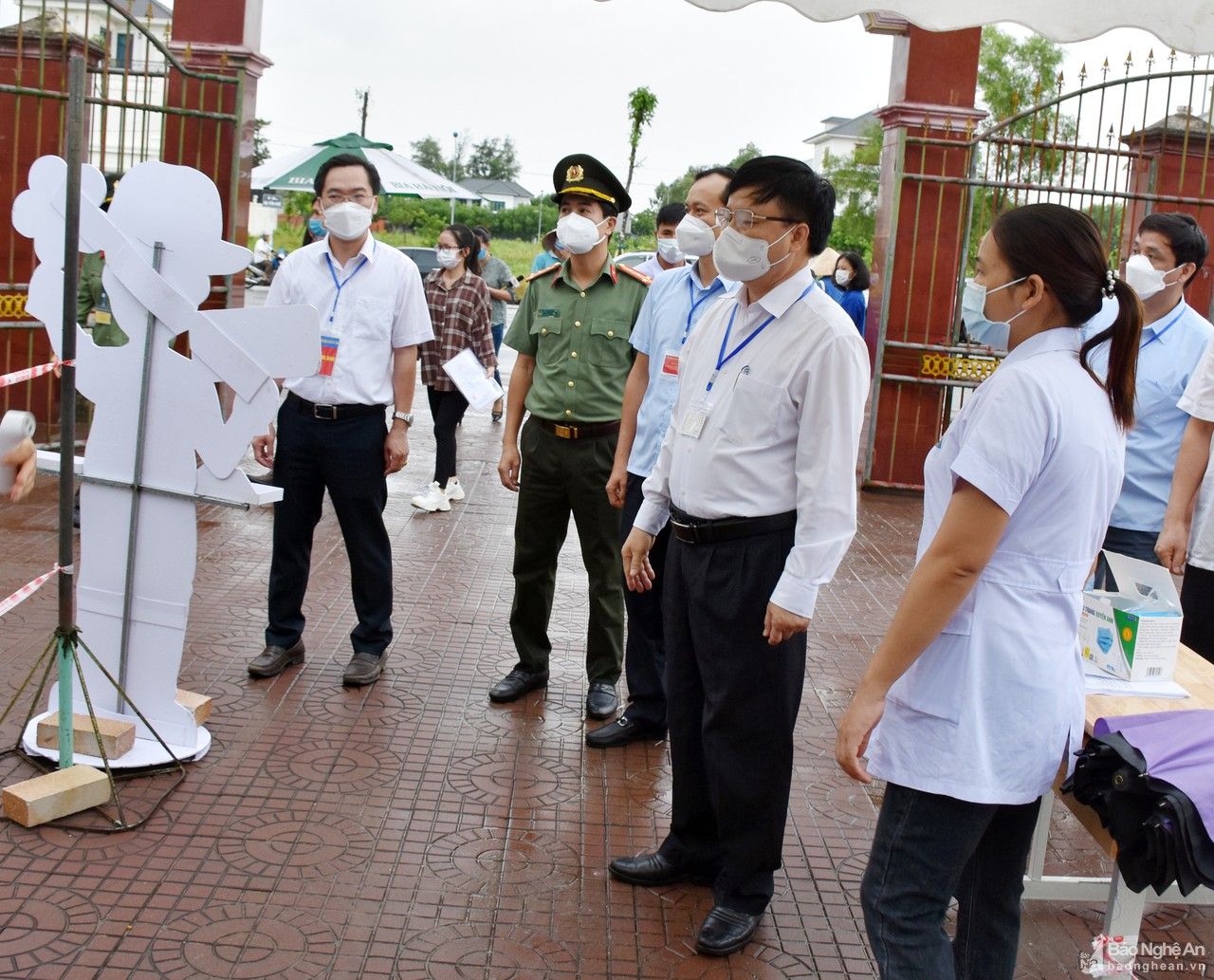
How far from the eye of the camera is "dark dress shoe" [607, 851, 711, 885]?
12.4 ft

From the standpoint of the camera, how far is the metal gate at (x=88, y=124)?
8.82m

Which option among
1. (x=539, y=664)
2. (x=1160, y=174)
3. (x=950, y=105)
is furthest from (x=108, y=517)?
(x=1160, y=174)

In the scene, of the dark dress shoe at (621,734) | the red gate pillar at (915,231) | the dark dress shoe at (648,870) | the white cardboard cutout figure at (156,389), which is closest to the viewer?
the dark dress shoe at (648,870)

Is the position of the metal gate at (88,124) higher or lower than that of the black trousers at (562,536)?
higher

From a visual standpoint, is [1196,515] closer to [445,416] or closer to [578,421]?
[578,421]

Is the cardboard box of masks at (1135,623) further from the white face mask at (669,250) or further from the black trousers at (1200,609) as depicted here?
the white face mask at (669,250)

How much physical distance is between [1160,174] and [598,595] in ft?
31.4

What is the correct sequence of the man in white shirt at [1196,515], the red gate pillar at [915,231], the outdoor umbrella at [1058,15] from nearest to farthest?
the outdoor umbrella at [1058,15], the man in white shirt at [1196,515], the red gate pillar at [915,231]

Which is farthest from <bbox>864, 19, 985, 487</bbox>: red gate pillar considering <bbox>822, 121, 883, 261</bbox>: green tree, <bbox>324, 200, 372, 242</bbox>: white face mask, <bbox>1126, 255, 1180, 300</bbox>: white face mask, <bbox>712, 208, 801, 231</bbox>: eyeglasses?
<bbox>822, 121, 883, 261</bbox>: green tree

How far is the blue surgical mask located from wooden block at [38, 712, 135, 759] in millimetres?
2891

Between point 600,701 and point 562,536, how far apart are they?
664 mm

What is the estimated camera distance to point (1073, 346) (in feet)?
8.26

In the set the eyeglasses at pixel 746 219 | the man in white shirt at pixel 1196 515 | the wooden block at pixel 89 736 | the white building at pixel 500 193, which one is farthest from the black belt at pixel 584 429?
the white building at pixel 500 193

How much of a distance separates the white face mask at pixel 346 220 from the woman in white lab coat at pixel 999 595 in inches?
116
